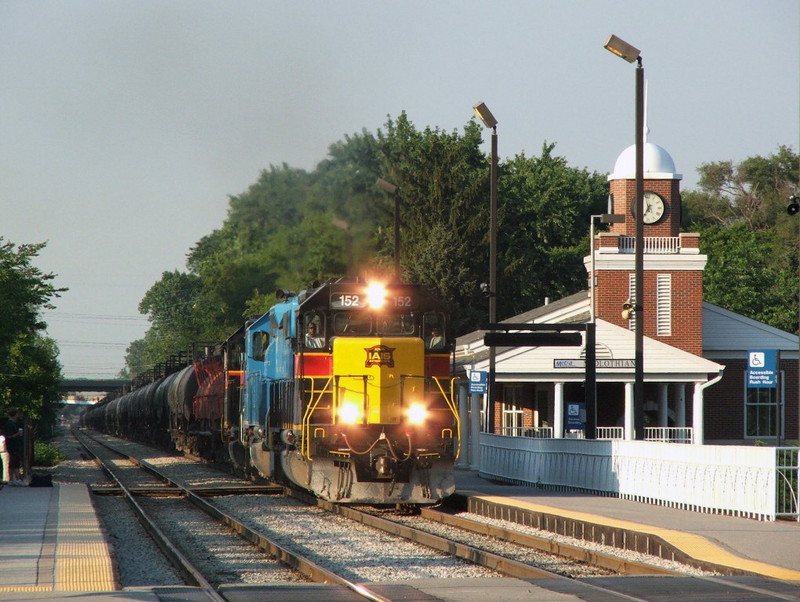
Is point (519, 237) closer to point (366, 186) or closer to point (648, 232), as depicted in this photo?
point (648, 232)

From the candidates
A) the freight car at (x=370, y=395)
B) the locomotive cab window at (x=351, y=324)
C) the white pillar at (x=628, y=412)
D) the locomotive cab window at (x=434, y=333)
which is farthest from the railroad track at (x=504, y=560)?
the white pillar at (x=628, y=412)

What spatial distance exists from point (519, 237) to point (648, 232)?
113 ft

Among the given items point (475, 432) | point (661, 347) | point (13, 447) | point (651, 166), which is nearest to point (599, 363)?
point (661, 347)

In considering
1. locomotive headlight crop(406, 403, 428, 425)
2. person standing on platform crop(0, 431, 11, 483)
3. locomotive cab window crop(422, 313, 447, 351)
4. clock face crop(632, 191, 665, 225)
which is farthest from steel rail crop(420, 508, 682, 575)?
clock face crop(632, 191, 665, 225)

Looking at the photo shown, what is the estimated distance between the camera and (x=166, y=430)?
56844mm

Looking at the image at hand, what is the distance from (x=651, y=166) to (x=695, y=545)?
31.9 metres

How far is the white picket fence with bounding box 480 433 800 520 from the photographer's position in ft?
59.5

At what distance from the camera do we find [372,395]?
813 inches

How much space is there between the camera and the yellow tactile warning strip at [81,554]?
1174 centimetres

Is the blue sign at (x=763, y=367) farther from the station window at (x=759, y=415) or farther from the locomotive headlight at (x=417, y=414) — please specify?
the station window at (x=759, y=415)

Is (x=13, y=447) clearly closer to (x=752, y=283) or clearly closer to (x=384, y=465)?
(x=384, y=465)

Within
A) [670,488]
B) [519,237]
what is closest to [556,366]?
[670,488]

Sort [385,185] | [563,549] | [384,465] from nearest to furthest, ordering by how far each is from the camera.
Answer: [563,549]
[384,465]
[385,185]

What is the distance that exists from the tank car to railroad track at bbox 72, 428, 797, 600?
672 millimetres
